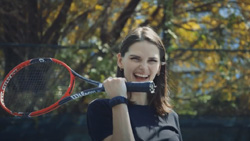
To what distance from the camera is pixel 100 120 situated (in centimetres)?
204

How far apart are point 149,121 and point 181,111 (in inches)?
138

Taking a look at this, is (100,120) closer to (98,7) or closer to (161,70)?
Answer: (161,70)

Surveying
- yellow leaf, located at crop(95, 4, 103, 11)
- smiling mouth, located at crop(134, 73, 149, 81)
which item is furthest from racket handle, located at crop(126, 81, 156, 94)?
yellow leaf, located at crop(95, 4, 103, 11)

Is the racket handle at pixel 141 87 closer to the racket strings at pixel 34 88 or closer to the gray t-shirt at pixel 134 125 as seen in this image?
the gray t-shirt at pixel 134 125

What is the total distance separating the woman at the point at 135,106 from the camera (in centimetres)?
196

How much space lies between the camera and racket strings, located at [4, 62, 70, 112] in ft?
13.9

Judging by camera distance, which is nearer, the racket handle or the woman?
the woman

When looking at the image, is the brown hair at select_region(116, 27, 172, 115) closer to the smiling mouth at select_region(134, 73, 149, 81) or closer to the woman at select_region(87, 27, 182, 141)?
the woman at select_region(87, 27, 182, 141)

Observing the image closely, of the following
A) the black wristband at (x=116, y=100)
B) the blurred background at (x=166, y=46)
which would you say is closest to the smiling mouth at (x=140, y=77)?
the black wristband at (x=116, y=100)

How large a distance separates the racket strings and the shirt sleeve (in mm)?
2114

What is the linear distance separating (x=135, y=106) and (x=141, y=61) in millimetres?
262

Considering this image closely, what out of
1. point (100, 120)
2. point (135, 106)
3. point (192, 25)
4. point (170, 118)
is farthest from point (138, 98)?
point (192, 25)

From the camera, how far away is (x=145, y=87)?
2146 mm

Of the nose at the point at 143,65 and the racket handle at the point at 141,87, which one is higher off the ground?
the nose at the point at 143,65
